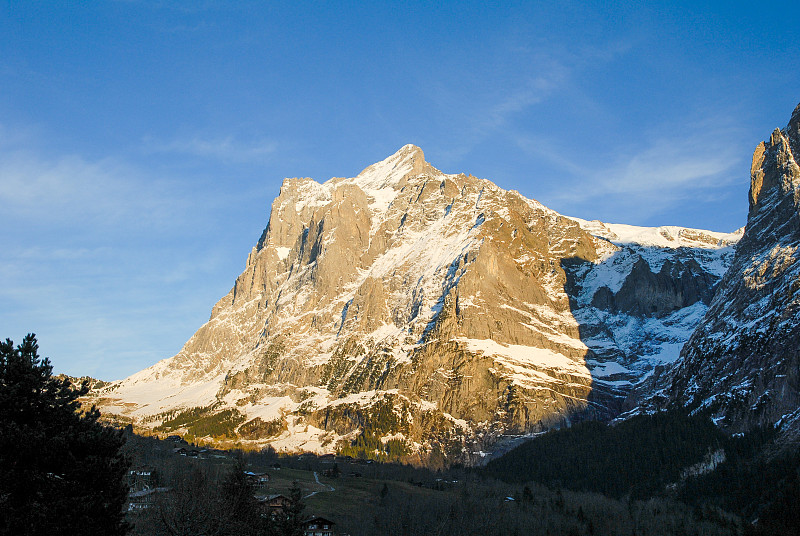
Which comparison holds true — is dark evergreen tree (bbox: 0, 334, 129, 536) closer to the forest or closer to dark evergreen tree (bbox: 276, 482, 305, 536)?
the forest

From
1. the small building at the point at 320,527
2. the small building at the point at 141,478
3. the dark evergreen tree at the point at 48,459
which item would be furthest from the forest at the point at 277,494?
the small building at the point at 320,527

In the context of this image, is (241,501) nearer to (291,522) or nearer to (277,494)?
(291,522)

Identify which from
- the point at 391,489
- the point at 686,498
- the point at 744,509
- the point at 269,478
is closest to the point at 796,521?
the point at 744,509

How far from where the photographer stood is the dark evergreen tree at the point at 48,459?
31141 millimetres

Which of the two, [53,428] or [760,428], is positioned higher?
A: [760,428]

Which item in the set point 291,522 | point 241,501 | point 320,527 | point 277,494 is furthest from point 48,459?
point 277,494

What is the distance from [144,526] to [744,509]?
143981 millimetres

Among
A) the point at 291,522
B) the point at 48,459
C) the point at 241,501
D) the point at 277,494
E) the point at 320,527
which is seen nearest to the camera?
the point at 48,459

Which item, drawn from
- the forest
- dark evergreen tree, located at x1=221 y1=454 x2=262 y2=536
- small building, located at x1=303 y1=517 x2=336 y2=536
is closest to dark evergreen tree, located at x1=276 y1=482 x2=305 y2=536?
the forest

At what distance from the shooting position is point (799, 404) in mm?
195625

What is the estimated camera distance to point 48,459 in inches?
1262

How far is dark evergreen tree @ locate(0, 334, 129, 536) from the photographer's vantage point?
102 ft

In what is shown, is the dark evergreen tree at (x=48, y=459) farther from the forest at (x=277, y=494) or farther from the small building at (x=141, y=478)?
the small building at (x=141, y=478)

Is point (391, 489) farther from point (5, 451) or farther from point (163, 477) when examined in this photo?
point (5, 451)
